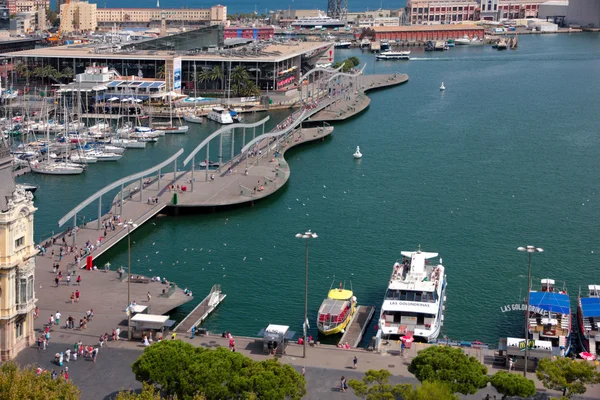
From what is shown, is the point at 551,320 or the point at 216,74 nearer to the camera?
the point at 551,320

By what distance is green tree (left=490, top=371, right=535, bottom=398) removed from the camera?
37.6 m

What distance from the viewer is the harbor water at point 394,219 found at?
56.6 metres

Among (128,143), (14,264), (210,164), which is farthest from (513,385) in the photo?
(128,143)

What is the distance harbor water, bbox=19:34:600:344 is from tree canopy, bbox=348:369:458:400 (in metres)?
12.9

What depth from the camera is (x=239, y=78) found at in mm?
131875

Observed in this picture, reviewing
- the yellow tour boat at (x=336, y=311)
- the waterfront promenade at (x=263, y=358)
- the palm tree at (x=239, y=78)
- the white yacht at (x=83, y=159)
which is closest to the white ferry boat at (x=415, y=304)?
the yellow tour boat at (x=336, y=311)

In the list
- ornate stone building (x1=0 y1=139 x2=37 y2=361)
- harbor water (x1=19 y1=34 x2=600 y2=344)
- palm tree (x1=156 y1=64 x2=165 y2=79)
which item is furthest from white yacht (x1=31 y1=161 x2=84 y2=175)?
palm tree (x1=156 y1=64 x2=165 y2=79)

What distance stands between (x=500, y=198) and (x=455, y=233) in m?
11.6

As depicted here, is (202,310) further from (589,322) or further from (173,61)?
(173,61)

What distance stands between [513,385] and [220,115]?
268 ft

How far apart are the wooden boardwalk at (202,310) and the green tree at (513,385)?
16527 mm

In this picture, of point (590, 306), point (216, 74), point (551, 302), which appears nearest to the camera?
point (590, 306)

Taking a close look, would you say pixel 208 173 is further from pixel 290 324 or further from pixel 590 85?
pixel 590 85

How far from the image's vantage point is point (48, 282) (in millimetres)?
54281
